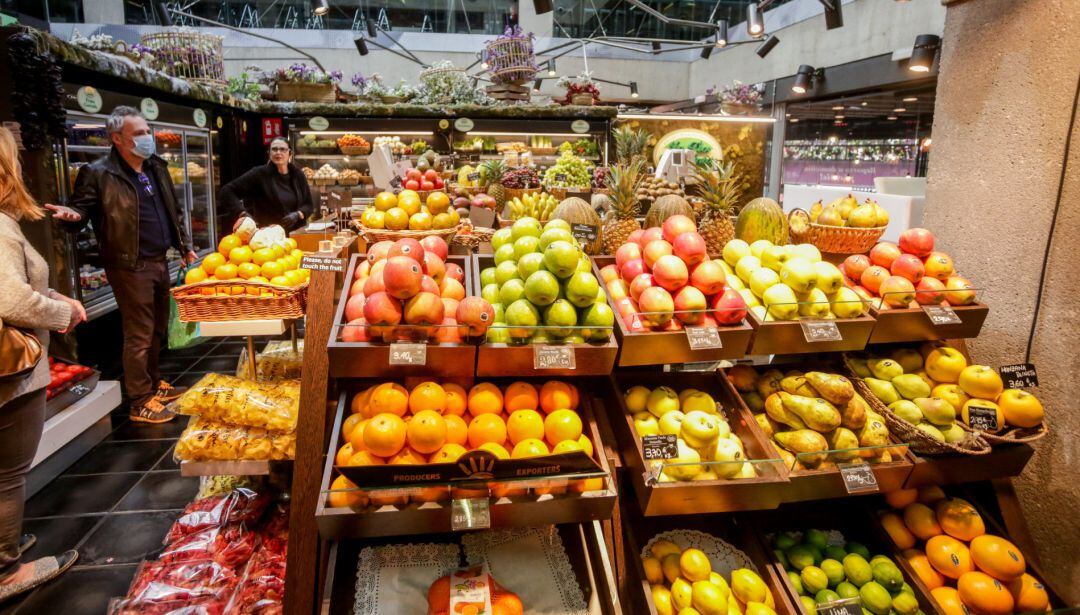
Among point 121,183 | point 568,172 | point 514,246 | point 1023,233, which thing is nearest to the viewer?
point 514,246

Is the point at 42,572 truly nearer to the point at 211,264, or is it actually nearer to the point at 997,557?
the point at 211,264

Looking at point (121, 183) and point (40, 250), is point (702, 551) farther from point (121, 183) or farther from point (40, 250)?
point (40, 250)

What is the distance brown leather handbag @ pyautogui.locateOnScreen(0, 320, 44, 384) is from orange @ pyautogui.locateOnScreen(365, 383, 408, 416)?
1.67 meters

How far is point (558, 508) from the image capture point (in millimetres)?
1502

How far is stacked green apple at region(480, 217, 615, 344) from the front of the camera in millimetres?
1613

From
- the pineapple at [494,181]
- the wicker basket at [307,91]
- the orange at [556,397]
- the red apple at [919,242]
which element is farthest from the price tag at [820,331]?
the wicker basket at [307,91]

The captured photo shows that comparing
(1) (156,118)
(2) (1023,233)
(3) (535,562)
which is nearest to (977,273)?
(2) (1023,233)

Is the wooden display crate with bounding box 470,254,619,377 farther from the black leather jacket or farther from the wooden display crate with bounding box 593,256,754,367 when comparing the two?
the black leather jacket

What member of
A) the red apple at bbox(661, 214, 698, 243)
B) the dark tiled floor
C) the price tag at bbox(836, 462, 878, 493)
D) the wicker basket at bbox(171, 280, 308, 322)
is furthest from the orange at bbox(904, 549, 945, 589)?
the dark tiled floor

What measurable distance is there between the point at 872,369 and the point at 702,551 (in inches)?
35.7

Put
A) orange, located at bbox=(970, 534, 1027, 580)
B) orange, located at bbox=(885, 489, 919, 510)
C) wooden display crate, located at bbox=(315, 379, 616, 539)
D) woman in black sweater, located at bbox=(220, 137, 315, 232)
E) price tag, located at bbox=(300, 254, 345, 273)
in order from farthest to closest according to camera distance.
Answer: woman in black sweater, located at bbox=(220, 137, 315, 232) < orange, located at bbox=(885, 489, 919, 510) < orange, located at bbox=(970, 534, 1027, 580) < price tag, located at bbox=(300, 254, 345, 273) < wooden display crate, located at bbox=(315, 379, 616, 539)

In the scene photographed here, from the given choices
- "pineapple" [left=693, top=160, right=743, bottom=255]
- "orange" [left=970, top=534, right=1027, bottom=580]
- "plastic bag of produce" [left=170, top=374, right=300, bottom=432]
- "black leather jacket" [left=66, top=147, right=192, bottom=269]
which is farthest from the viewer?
"black leather jacket" [left=66, top=147, right=192, bottom=269]

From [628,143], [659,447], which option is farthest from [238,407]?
[628,143]

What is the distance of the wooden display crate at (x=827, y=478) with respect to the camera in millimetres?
1683
